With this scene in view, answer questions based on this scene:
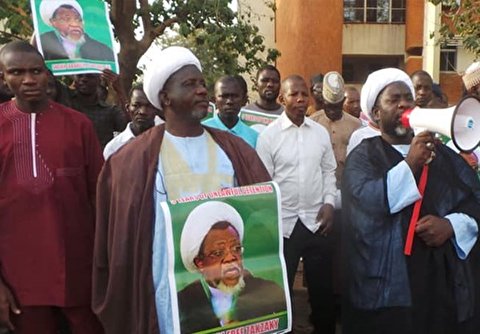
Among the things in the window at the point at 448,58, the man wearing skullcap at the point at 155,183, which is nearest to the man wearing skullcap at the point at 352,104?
the man wearing skullcap at the point at 155,183

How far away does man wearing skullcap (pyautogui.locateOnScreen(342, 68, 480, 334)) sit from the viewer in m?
2.93

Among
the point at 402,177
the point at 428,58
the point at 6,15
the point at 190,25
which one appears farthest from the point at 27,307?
the point at 428,58

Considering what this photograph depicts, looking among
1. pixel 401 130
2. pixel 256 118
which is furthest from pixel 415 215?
pixel 256 118

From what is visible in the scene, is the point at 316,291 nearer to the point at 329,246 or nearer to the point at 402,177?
the point at 329,246

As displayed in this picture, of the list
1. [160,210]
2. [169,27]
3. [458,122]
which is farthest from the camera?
[169,27]

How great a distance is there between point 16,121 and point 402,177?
79.6 inches

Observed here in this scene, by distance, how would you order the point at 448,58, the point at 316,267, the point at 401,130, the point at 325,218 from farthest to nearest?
1. the point at 448,58
2. the point at 316,267
3. the point at 325,218
4. the point at 401,130

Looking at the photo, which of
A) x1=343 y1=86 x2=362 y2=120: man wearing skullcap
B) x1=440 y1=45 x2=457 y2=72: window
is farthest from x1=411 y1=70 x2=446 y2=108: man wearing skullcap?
x1=440 y1=45 x2=457 y2=72: window

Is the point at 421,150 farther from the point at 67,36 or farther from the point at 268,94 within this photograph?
the point at 268,94

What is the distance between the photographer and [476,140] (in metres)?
2.68

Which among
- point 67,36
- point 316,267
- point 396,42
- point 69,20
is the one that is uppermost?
point 396,42

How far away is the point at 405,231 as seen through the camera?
2951mm

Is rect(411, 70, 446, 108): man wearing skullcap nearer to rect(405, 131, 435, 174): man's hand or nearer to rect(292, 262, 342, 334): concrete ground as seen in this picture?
rect(292, 262, 342, 334): concrete ground

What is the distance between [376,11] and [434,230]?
81.6ft
